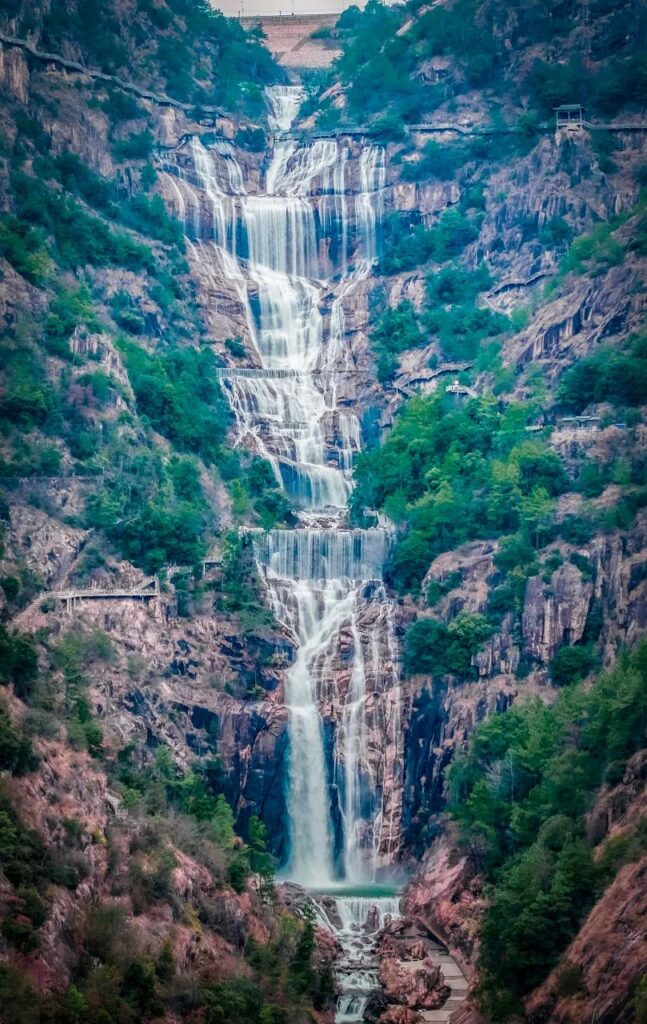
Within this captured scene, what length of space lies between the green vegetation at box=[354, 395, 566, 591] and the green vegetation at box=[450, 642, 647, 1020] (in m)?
12.6

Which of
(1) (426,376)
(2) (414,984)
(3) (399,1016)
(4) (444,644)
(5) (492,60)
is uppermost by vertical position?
(5) (492,60)

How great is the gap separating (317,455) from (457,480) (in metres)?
13.4

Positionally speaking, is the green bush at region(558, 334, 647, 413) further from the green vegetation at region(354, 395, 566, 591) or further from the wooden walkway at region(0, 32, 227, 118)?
the wooden walkway at region(0, 32, 227, 118)

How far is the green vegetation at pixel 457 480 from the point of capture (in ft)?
404

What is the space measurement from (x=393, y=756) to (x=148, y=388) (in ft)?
87.2

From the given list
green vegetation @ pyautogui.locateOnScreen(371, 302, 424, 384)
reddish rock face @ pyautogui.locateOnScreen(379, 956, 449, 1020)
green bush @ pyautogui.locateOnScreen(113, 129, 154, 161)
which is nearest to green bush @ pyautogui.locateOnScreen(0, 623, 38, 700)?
reddish rock face @ pyautogui.locateOnScreen(379, 956, 449, 1020)

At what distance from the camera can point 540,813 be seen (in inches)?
4117

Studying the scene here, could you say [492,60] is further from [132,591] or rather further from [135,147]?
[132,591]

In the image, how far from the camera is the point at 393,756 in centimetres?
11856

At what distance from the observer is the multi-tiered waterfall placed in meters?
117

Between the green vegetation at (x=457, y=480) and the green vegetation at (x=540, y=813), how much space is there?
12647 millimetres

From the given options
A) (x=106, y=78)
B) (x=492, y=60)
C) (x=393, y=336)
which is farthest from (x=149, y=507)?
(x=492, y=60)

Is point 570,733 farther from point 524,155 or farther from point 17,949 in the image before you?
point 524,155

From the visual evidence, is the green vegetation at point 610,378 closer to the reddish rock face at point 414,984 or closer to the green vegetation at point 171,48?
the reddish rock face at point 414,984
